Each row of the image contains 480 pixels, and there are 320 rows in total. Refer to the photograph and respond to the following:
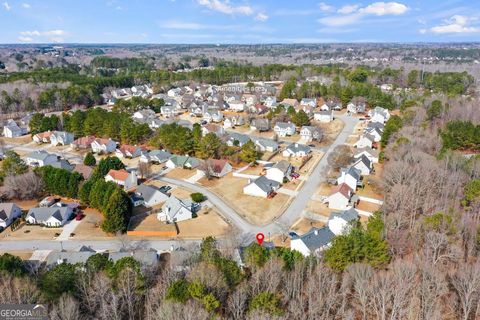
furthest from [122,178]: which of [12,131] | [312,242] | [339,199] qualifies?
Answer: [12,131]

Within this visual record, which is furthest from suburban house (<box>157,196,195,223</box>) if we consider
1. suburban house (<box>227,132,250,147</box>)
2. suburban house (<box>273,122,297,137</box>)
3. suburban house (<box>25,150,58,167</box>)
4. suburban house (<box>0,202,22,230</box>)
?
suburban house (<box>273,122,297,137</box>)

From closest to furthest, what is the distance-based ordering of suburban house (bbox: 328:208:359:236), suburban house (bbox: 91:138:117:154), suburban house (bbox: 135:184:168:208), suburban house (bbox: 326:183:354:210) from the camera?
suburban house (bbox: 328:208:359:236) < suburban house (bbox: 326:183:354:210) < suburban house (bbox: 135:184:168:208) < suburban house (bbox: 91:138:117:154)

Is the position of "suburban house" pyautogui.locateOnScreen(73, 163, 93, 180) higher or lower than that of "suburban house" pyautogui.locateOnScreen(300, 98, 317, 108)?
lower

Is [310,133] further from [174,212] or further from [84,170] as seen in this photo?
[84,170]

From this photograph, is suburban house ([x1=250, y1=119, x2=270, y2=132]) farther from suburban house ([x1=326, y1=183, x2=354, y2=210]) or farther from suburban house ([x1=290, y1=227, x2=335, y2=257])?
suburban house ([x1=290, y1=227, x2=335, y2=257])

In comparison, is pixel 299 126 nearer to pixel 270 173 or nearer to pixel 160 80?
pixel 270 173

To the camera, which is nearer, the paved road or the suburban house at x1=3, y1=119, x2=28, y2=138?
the paved road

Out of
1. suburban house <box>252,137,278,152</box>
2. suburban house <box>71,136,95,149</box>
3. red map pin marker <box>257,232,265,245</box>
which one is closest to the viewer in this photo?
red map pin marker <box>257,232,265,245</box>
